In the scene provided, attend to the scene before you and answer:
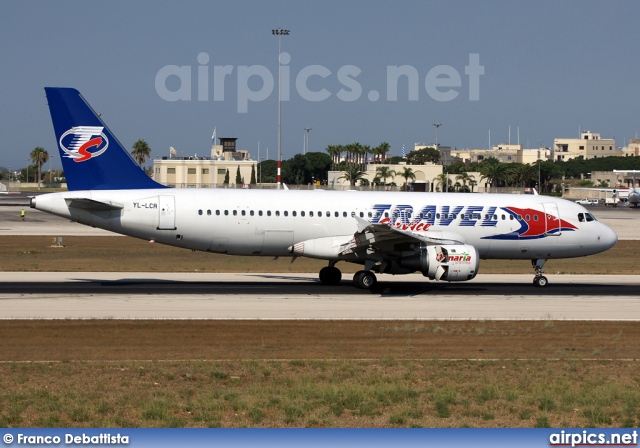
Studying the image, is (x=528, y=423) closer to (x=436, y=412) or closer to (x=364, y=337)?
(x=436, y=412)

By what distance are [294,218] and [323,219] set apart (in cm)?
111

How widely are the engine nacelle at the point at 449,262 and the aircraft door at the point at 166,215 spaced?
29.2 feet

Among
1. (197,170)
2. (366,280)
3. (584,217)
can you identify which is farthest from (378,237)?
(197,170)

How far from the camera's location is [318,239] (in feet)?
105

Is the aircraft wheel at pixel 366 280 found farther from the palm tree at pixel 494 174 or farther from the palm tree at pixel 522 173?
the palm tree at pixel 522 173

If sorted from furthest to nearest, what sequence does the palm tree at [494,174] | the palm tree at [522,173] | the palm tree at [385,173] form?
1. the palm tree at [522,173]
2. the palm tree at [494,174]
3. the palm tree at [385,173]

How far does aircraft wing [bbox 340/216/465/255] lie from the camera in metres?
29.8

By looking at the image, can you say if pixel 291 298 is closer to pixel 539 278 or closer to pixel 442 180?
pixel 539 278

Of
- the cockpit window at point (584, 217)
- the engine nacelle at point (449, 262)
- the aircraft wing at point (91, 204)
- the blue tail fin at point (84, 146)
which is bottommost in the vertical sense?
the engine nacelle at point (449, 262)

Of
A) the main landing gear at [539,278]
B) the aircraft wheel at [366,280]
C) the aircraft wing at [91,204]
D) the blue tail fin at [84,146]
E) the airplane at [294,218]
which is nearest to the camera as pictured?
the aircraft wing at [91,204]

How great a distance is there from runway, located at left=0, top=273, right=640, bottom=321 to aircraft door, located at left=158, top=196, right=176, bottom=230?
7.44 ft

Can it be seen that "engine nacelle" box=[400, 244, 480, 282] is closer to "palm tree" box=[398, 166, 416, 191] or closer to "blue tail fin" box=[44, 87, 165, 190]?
"blue tail fin" box=[44, 87, 165, 190]

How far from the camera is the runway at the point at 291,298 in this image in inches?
1000

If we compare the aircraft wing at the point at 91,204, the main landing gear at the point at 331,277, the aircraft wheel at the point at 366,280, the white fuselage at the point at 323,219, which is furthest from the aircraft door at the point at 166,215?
the aircraft wheel at the point at 366,280
